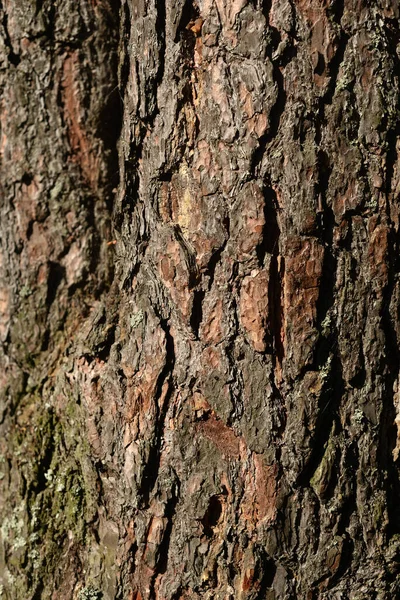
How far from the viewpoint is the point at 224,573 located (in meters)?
1.55

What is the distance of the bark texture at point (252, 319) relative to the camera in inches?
58.9

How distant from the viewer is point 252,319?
4.98 ft

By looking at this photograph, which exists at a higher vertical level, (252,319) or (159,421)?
(252,319)

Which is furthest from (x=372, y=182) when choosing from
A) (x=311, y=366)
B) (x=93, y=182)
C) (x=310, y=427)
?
(x=93, y=182)

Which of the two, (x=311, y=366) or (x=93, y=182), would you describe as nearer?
(x=311, y=366)

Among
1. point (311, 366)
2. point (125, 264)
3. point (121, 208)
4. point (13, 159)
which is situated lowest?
point (311, 366)

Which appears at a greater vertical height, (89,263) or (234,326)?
(89,263)

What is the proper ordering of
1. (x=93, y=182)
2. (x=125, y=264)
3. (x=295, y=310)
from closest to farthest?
(x=295, y=310), (x=125, y=264), (x=93, y=182)

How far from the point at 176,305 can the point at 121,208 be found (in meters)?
0.32

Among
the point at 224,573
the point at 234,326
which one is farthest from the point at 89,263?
the point at 224,573

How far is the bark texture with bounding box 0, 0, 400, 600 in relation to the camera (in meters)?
1.50

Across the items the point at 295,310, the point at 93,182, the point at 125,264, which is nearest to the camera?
the point at 295,310

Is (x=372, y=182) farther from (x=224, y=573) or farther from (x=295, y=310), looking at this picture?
(x=224, y=573)

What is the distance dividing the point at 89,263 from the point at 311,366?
687 mm
